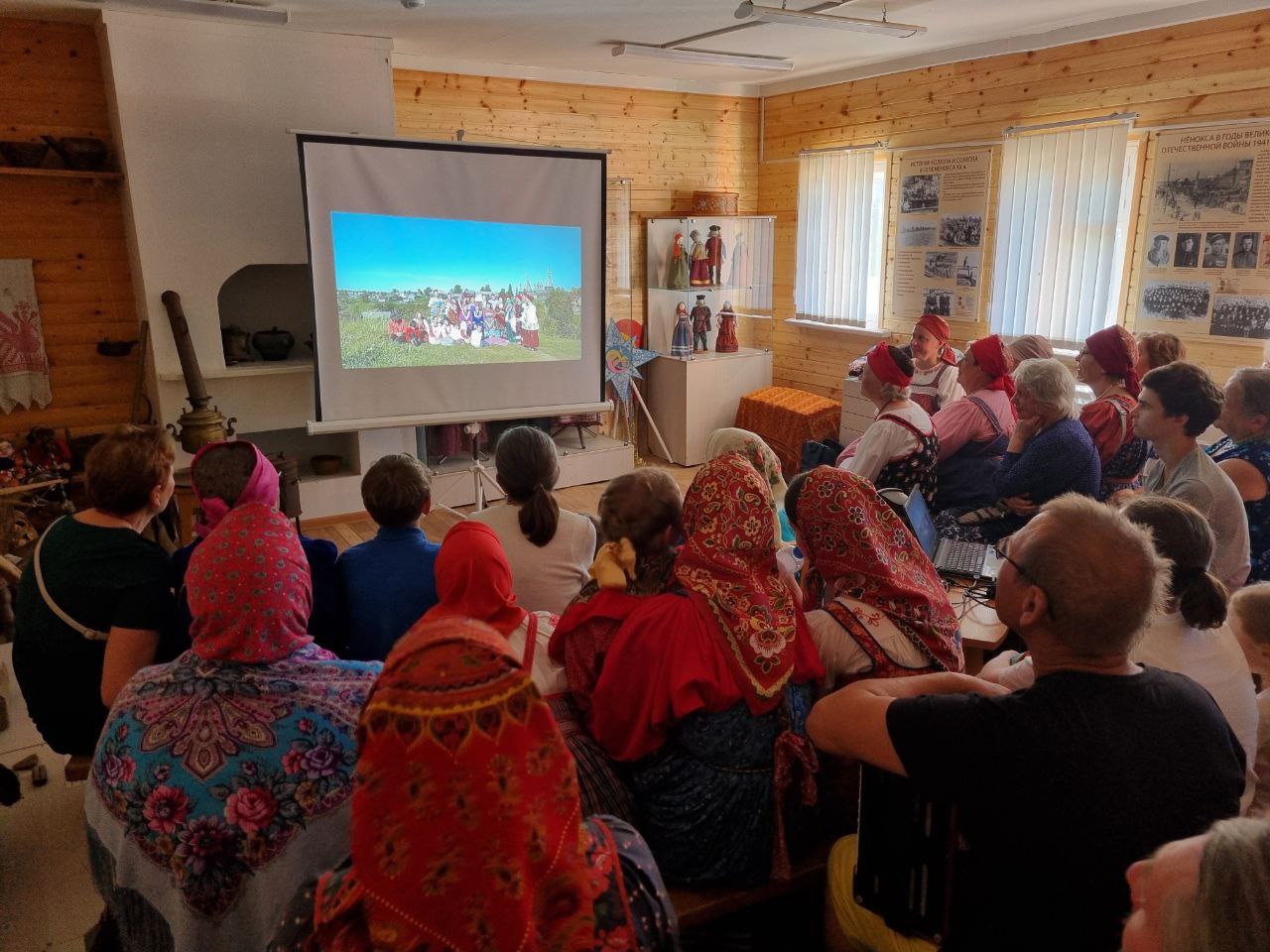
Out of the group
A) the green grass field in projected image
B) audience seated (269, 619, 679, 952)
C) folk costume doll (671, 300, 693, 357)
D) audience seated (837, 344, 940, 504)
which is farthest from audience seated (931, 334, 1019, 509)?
folk costume doll (671, 300, 693, 357)

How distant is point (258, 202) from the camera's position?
4.60 metres

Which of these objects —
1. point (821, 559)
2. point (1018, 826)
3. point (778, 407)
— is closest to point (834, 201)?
point (778, 407)

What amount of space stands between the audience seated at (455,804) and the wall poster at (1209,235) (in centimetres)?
472

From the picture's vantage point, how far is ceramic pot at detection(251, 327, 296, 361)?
489 cm

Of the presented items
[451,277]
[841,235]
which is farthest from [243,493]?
[841,235]

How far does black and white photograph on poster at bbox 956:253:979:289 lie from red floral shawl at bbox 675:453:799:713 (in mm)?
4409

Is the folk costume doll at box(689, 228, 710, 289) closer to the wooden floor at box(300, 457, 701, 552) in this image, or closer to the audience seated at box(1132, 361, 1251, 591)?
the wooden floor at box(300, 457, 701, 552)

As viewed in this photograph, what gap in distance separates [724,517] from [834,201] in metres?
5.31

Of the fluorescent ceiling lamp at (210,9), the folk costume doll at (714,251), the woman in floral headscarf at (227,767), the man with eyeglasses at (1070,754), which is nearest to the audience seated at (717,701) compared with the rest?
the man with eyeglasses at (1070,754)

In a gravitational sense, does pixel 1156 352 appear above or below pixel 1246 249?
below

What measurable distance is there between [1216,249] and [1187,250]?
0.14 metres

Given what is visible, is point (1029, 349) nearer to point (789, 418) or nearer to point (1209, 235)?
point (1209, 235)

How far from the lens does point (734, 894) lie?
1.71m

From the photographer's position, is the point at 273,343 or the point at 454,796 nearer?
the point at 454,796
